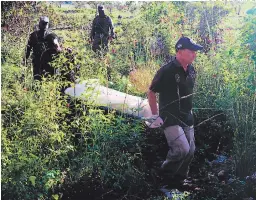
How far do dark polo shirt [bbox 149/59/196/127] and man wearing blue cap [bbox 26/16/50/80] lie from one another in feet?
3.45

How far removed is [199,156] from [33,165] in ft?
4.88

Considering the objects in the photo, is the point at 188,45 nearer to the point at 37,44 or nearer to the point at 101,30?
the point at 101,30

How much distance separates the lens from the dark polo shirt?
3.77 m

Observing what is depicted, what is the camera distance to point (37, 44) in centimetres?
427

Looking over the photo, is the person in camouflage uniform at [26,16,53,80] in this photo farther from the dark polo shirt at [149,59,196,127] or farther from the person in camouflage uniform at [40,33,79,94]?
the dark polo shirt at [149,59,196,127]

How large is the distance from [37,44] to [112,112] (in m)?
0.96

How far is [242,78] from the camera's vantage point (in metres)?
4.42

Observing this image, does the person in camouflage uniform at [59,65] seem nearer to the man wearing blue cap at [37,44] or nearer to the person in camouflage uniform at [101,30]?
the man wearing blue cap at [37,44]

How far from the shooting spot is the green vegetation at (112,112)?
3590 mm

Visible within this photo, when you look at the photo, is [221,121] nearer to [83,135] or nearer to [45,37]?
[83,135]

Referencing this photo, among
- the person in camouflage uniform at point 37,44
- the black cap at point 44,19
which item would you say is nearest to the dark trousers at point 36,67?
the person in camouflage uniform at point 37,44

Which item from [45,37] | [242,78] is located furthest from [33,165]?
[242,78]

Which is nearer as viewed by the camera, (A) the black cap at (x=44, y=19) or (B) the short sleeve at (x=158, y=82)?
(B) the short sleeve at (x=158, y=82)

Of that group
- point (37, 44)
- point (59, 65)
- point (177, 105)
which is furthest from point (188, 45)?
point (37, 44)
